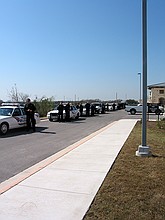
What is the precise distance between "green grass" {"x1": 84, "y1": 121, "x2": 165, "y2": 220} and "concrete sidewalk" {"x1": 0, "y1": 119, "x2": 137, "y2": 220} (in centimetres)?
20

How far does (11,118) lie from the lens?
15.8m

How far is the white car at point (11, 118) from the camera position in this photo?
15139 mm

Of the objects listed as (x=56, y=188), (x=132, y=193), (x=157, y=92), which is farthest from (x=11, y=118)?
(x=157, y=92)

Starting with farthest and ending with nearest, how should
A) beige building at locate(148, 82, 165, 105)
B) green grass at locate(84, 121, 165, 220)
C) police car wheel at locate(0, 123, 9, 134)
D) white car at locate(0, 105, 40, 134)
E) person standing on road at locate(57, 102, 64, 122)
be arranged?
beige building at locate(148, 82, 165, 105)
person standing on road at locate(57, 102, 64, 122)
white car at locate(0, 105, 40, 134)
police car wheel at locate(0, 123, 9, 134)
green grass at locate(84, 121, 165, 220)

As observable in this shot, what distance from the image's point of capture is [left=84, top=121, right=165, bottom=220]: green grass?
4.14 metres

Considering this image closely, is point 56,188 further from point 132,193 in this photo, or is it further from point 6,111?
point 6,111

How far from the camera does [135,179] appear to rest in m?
5.84

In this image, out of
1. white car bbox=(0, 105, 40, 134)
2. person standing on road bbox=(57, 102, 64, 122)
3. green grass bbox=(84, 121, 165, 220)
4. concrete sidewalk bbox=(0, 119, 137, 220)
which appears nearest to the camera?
green grass bbox=(84, 121, 165, 220)

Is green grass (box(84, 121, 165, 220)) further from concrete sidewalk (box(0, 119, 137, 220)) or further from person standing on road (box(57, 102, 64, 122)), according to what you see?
person standing on road (box(57, 102, 64, 122))

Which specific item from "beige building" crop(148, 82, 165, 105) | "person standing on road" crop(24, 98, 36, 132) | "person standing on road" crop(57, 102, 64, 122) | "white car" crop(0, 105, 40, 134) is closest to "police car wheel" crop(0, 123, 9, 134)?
A: "white car" crop(0, 105, 40, 134)

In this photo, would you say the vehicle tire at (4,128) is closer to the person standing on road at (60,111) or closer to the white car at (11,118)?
the white car at (11,118)

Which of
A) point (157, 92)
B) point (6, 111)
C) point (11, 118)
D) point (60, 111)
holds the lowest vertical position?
point (11, 118)

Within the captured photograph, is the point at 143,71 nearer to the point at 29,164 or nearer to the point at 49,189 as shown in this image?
the point at 29,164

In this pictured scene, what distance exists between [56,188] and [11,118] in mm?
11018
